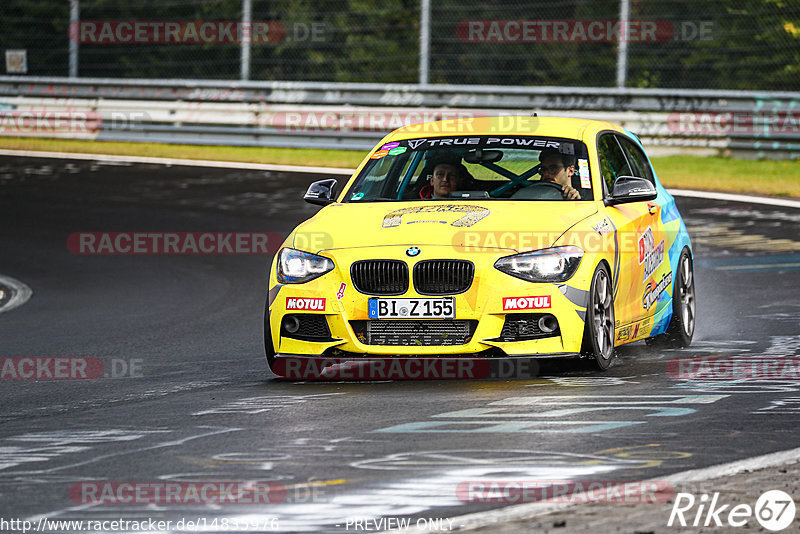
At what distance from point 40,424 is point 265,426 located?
119 cm

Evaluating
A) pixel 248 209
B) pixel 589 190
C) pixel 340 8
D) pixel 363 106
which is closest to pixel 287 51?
pixel 340 8

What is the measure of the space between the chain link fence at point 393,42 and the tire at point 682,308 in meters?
13.1

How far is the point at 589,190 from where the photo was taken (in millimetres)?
9531

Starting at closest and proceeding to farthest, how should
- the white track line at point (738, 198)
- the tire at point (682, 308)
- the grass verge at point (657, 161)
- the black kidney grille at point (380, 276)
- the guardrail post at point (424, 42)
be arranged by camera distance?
1. the black kidney grille at point (380, 276)
2. the tire at point (682, 308)
3. the white track line at point (738, 198)
4. the grass verge at point (657, 161)
5. the guardrail post at point (424, 42)

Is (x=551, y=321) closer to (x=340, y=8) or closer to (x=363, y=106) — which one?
(x=363, y=106)

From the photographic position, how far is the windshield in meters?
9.62

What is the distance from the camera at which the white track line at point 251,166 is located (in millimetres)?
19047

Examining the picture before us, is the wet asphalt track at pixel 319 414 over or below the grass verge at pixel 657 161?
below
